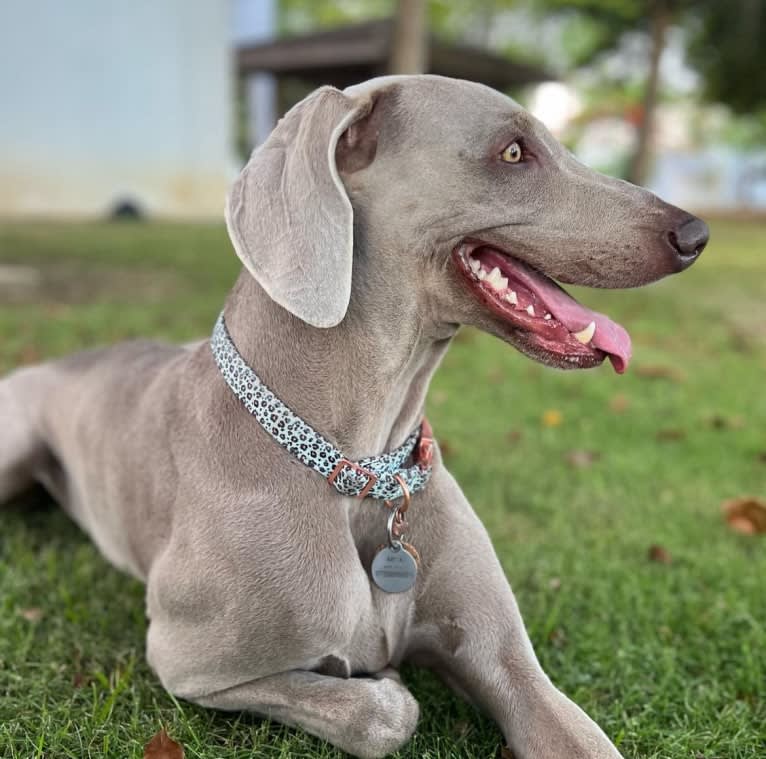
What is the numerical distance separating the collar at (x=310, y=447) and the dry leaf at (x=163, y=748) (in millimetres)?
666

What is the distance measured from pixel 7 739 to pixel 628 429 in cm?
358

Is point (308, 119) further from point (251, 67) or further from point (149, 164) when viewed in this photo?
point (251, 67)

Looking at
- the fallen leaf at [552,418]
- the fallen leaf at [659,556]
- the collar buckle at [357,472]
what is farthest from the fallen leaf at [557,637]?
the fallen leaf at [552,418]

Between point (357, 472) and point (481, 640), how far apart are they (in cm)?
50

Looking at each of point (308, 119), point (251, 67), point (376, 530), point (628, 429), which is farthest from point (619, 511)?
point (251, 67)

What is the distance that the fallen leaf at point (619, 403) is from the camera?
5.23m

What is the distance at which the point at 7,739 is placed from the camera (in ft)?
6.91

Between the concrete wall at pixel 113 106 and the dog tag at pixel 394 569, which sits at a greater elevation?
the dog tag at pixel 394 569

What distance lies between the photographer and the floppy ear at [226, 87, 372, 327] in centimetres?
191

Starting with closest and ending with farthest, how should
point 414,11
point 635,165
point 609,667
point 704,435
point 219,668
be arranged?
1. point 219,668
2. point 609,667
3. point 704,435
4. point 414,11
5. point 635,165

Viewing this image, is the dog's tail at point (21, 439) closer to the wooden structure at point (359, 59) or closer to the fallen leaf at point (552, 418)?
the fallen leaf at point (552, 418)

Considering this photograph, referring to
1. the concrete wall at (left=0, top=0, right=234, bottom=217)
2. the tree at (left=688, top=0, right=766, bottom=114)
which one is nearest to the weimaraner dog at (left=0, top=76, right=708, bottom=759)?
the concrete wall at (left=0, top=0, right=234, bottom=217)

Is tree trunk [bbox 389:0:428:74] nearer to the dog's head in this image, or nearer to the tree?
the dog's head

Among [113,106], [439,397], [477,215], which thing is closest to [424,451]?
[477,215]
